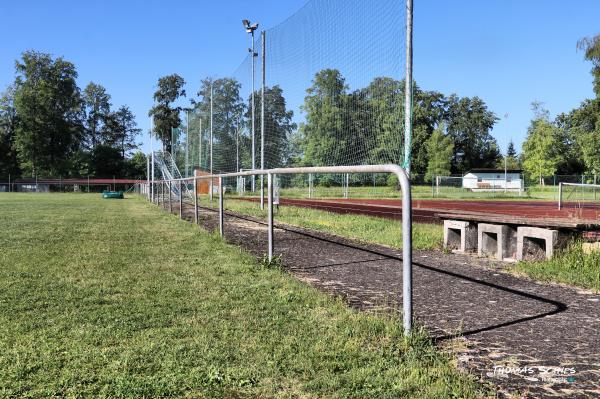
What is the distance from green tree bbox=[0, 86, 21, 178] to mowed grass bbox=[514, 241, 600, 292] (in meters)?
81.0

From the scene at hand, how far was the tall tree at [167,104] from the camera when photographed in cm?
7775

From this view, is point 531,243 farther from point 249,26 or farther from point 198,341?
point 249,26

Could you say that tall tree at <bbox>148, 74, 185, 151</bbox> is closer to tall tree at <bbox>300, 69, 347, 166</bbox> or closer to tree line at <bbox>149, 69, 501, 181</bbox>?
tree line at <bbox>149, 69, 501, 181</bbox>

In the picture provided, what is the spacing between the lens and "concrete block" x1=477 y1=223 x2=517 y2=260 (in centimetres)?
672

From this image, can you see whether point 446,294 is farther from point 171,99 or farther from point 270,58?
point 171,99

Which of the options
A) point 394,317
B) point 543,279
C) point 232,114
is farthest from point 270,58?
point 394,317

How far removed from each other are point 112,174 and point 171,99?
46.8ft

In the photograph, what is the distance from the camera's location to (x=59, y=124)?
7569cm

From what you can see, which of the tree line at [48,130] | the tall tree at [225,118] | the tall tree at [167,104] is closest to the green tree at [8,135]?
the tree line at [48,130]

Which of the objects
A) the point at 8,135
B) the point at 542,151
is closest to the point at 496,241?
the point at 542,151

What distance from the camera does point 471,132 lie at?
331 ft

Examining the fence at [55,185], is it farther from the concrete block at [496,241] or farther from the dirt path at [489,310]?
the dirt path at [489,310]

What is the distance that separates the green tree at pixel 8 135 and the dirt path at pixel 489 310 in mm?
79743

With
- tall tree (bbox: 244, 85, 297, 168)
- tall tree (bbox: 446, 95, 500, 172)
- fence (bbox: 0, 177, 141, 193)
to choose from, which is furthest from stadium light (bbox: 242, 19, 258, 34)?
tall tree (bbox: 446, 95, 500, 172)
